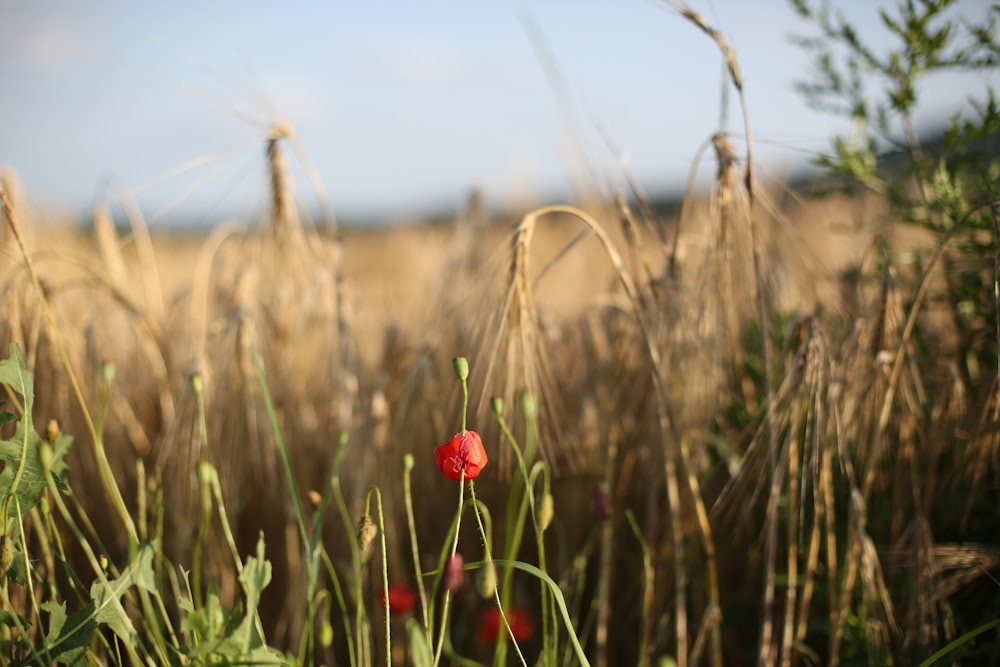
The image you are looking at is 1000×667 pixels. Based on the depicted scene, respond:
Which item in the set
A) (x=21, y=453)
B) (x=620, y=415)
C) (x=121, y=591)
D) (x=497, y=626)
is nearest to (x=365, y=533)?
(x=121, y=591)

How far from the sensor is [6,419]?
757 millimetres

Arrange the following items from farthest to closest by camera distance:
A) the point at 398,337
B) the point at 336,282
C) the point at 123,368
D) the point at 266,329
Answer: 1. the point at 123,368
2. the point at 398,337
3. the point at 266,329
4. the point at 336,282

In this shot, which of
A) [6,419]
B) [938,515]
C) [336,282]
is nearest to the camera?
[6,419]

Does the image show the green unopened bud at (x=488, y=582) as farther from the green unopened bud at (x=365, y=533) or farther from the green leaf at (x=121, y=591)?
the green leaf at (x=121, y=591)

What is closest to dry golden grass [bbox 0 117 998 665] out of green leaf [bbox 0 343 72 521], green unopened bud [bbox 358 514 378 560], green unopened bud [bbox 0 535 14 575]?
green leaf [bbox 0 343 72 521]

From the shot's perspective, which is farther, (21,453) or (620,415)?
(620,415)

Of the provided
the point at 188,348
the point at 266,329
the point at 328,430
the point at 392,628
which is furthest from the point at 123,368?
the point at 392,628

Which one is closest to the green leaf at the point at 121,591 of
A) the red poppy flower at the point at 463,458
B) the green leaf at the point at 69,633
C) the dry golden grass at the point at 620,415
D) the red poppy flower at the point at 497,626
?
the green leaf at the point at 69,633

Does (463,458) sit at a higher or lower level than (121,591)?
higher

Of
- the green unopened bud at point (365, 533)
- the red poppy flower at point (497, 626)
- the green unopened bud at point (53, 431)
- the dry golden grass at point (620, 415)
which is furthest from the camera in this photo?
the red poppy flower at point (497, 626)

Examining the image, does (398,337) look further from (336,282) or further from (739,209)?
(739,209)

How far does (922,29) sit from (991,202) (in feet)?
1.55

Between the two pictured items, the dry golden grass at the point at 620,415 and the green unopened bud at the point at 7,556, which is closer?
the green unopened bud at the point at 7,556

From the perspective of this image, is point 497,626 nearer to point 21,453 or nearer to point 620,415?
point 620,415
